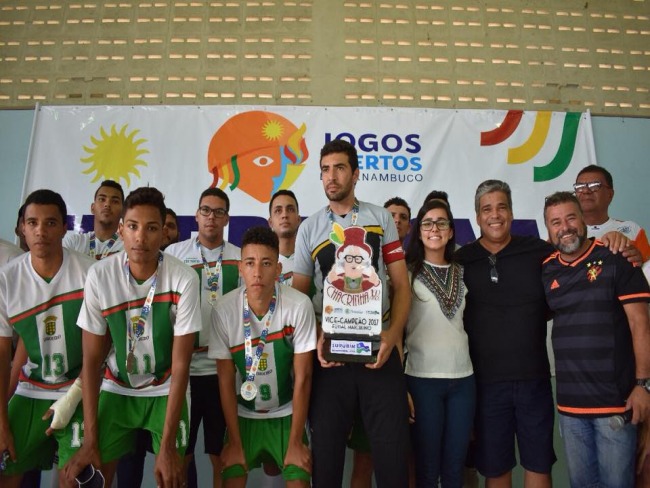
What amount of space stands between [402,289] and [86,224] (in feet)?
10.7

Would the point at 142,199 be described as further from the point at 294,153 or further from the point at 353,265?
the point at 294,153

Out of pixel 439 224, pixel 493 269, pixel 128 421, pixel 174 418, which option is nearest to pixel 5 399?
pixel 128 421

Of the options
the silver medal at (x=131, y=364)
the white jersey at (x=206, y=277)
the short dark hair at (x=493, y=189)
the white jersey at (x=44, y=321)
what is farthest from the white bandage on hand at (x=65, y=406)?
the short dark hair at (x=493, y=189)

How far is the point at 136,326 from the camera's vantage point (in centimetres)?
225

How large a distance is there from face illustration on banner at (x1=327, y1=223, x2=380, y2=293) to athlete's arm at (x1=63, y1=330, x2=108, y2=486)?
1145 mm

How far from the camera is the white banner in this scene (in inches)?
173

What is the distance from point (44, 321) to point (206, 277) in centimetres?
90

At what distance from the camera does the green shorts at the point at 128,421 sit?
226 centimetres

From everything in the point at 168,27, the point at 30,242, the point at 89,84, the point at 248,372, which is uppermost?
the point at 168,27

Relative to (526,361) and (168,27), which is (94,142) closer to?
(168,27)

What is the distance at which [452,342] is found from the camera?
240cm

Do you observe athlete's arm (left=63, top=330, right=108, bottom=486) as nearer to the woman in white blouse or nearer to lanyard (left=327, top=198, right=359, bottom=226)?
lanyard (left=327, top=198, right=359, bottom=226)

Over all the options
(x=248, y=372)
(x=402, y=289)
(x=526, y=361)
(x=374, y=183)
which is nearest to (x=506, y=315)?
(x=526, y=361)

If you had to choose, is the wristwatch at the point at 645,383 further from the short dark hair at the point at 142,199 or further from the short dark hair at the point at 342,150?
the short dark hair at the point at 142,199
